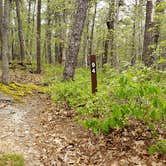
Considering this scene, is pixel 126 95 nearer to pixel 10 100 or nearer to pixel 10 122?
pixel 10 122

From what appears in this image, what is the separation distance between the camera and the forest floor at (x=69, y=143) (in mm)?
4312

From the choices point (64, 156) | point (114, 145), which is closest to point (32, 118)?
point (64, 156)

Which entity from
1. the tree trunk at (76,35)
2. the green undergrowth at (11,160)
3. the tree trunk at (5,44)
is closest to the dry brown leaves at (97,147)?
the green undergrowth at (11,160)

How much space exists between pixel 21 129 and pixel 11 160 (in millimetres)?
1569

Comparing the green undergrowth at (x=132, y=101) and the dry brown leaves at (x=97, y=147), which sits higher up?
the green undergrowth at (x=132, y=101)

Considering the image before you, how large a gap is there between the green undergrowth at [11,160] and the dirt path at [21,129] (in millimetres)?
100

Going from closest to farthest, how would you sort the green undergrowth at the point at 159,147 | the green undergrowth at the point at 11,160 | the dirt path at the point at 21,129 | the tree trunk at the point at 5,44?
the green undergrowth at the point at 159,147, the green undergrowth at the point at 11,160, the dirt path at the point at 21,129, the tree trunk at the point at 5,44

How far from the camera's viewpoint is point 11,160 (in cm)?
428

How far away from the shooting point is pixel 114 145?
466 cm

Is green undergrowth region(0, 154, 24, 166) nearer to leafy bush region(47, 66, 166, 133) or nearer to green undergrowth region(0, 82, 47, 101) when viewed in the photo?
leafy bush region(47, 66, 166, 133)

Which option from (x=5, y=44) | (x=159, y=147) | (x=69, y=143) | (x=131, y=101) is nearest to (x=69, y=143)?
(x=69, y=143)

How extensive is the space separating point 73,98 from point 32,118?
1322mm

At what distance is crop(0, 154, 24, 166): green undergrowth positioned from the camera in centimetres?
418

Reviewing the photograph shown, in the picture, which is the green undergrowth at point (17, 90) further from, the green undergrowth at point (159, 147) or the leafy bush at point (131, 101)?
the green undergrowth at point (159, 147)
